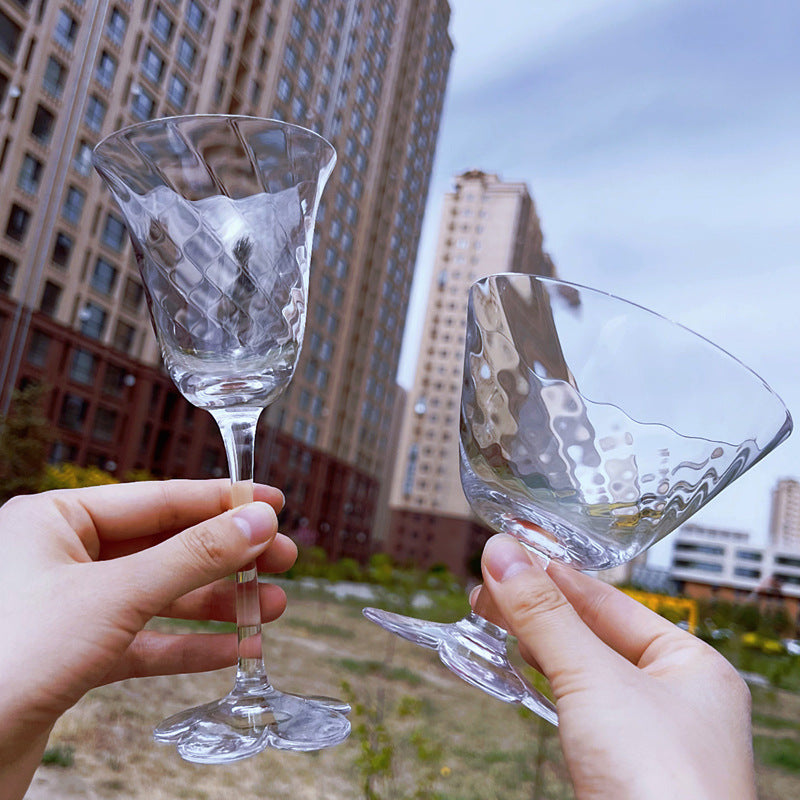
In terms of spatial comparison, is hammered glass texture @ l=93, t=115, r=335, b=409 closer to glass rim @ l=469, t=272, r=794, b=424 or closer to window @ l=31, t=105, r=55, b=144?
glass rim @ l=469, t=272, r=794, b=424

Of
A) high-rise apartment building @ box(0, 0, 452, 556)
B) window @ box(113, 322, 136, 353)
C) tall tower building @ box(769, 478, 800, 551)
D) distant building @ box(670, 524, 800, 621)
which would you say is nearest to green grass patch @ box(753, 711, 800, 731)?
distant building @ box(670, 524, 800, 621)

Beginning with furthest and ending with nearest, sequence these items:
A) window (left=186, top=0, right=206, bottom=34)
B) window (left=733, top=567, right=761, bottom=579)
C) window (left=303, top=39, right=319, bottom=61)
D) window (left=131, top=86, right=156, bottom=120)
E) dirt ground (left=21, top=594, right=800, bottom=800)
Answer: window (left=733, top=567, right=761, bottom=579), window (left=303, top=39, right=319, bottom=61), window (left=186, top=0, right=206, bottom=34), window (left=131, top=86, right=156, bottom=120), dirt ground (left=21, top=594, right=800, bottom=800)

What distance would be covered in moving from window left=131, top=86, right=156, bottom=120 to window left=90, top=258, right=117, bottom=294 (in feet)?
0.84

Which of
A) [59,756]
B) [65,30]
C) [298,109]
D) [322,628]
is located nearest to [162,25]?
[65,30]

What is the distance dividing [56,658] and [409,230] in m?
2.35

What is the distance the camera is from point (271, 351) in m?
0.37

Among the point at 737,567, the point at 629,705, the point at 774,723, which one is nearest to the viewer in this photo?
the point at 629,705

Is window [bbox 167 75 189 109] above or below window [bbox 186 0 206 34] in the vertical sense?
below

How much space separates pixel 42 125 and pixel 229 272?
106cm

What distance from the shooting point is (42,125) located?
1.25m

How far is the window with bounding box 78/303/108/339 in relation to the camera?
1.39 metres

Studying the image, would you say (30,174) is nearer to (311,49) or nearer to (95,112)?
(95,112)

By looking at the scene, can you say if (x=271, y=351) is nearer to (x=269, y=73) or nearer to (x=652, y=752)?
(x=652, y=752)

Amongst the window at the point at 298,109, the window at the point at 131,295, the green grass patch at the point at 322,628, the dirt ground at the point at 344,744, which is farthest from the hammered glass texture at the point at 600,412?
the green grass patch at the point at 322,628
